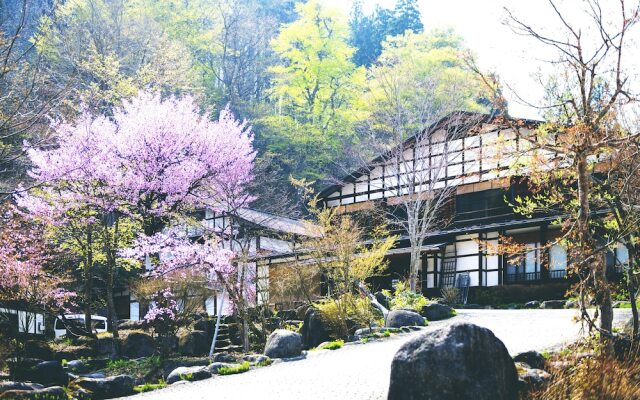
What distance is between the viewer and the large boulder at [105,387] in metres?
14.3

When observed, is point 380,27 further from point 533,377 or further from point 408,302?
point 533,377

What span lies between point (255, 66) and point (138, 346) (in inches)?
1417

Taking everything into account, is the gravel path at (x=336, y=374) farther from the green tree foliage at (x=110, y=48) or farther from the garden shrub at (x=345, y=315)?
the green tree foliage at (x=110, y=48)

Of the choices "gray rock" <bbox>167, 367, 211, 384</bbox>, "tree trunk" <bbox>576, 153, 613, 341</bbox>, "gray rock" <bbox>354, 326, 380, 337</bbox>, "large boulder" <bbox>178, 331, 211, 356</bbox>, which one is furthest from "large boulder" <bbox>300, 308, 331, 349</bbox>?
"tree trunk" <bbox>576, 153, 613, 341</bbox>

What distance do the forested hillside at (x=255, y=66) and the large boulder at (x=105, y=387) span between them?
2169cm

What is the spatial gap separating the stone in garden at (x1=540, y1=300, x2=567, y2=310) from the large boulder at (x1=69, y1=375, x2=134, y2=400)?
15.9m

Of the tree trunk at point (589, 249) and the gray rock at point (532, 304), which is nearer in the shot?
the tree trunk at point (589, 249)

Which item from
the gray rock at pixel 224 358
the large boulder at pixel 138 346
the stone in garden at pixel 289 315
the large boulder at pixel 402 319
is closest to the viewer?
the gray rock at pixel 224 358

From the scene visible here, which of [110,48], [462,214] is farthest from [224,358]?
[110,48]

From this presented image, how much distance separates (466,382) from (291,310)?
15.8 m

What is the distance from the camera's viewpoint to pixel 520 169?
42.4 feet

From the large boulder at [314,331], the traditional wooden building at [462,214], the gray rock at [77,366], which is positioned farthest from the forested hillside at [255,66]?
the gray rock at [77,366]

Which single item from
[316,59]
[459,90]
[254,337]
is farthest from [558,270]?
[316,59]

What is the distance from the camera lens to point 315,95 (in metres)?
51.0
